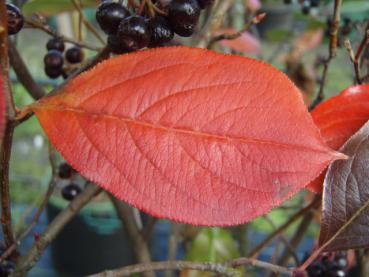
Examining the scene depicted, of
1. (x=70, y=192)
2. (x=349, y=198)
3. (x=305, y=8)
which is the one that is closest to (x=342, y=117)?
(x=349, y=198)

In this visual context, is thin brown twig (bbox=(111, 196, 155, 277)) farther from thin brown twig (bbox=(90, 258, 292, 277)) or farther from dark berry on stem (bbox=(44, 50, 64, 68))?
thin brown twig (bbox=(90, 258, 292, 277))

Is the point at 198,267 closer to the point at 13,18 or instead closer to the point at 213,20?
the point at 13,18

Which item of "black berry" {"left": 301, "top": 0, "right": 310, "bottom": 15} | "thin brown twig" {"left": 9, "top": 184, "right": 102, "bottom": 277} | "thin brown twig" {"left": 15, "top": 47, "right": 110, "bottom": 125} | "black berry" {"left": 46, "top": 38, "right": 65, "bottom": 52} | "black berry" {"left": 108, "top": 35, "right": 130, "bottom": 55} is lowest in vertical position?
"thin brown twig" {"left": 9, "top": 184, "right": 102, "bottom": 277}

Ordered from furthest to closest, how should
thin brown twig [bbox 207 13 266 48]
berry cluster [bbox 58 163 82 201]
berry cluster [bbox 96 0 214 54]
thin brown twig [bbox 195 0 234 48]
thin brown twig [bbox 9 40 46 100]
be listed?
berry cluster [bbox 58 163 82 201]
thin brown twig [bbox 195 0 234 48]
thin brown twig [bbox 9 40 46 100]
thin brown twig [bbox 207 13 266 48]
berry cluster [bbox 96 0 214 54]

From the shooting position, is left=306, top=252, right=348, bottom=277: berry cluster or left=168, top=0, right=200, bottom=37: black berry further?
left=306, top=252, right=348, bottom=277: berry cluster

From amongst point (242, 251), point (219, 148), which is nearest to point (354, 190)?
point (219, 148)

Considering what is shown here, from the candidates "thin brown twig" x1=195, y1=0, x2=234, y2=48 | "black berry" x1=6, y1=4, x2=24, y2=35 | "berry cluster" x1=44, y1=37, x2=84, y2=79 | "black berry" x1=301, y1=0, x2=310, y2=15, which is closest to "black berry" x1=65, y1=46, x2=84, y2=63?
"berry cluster" x1=44, y1=37, x2=84, y2=79

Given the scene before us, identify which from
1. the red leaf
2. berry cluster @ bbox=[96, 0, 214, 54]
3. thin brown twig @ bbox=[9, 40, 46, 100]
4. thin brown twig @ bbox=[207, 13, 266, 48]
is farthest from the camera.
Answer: thin brown twig @ bbox=[9, 40, 46, 100]

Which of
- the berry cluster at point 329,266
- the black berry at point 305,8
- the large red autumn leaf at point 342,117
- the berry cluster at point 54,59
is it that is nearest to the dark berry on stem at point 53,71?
the berry cluster at point 54,59
